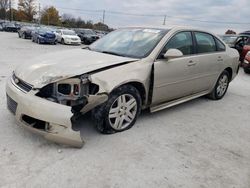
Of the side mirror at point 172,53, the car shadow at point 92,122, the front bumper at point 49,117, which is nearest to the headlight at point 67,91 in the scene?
the front bumper at point 49,117

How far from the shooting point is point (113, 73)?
340cm

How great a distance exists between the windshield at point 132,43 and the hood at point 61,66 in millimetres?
275

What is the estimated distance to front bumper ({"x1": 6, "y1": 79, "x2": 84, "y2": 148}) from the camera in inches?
115

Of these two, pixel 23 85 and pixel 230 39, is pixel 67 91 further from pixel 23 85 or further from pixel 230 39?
pixel 230 39

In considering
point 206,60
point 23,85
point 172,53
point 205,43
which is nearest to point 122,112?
point 172,53

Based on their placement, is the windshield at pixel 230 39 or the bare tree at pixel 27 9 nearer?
the windshield at pixel 230 39

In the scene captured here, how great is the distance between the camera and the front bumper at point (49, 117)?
115 inches

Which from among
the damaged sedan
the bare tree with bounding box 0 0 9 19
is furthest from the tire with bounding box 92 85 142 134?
the bare tree with bounding box 0 0 9 19

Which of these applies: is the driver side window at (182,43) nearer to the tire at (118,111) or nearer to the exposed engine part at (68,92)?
the tire at (118,111)

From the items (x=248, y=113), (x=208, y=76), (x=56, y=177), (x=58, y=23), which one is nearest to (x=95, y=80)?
(x=56, y=177)

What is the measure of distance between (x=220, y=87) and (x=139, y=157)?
135 inches

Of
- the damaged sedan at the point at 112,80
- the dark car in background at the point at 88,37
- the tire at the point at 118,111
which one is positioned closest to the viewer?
the damaged sedan at the point at 112,80

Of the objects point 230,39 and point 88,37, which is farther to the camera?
point 88,37

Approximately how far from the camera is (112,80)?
11.0 ft
